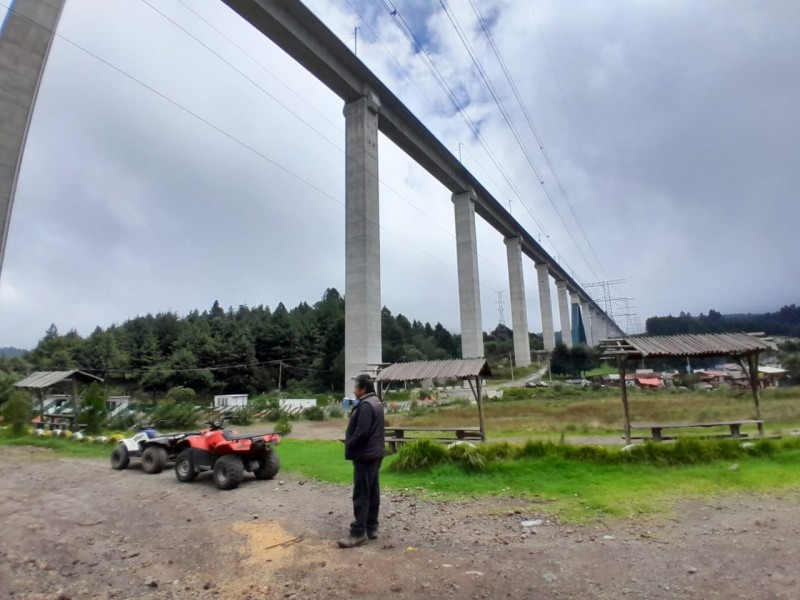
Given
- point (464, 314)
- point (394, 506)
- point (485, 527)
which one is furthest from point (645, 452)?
point (464, 314)

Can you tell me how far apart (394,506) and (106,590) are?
11.9ft

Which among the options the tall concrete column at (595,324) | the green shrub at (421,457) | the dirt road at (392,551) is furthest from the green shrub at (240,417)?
the tall concrete column at (595,324)

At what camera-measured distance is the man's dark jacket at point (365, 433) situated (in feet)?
16.8

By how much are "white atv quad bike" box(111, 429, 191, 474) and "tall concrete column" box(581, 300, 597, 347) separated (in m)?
115

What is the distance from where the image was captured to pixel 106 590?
13.0ft

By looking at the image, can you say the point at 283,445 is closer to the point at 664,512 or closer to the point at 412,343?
the point at 664,512

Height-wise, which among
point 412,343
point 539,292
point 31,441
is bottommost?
point 31,441

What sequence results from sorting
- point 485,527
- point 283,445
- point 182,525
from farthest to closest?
point 283,445 < point 182,525 < point 485,527

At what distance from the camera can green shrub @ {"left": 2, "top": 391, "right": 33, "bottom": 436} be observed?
1756cm

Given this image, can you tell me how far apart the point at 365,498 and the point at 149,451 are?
7100 millimetres

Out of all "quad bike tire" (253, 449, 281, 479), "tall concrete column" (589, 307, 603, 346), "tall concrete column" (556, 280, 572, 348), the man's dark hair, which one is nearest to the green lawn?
"quad bike tire" (253, 449, 281, 479)

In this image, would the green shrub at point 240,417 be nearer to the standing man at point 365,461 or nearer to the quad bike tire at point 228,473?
the quad bike tire at point 228,473

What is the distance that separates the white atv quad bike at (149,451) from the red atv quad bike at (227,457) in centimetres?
111

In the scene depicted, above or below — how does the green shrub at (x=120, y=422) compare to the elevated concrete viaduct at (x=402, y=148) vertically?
below
